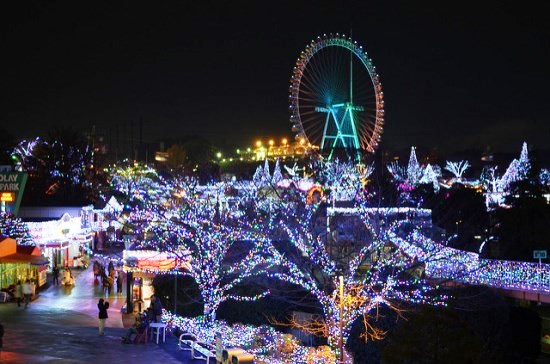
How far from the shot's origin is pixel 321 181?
33.7 m

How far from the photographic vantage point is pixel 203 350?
1609 cm

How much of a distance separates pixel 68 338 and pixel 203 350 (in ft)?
12.7

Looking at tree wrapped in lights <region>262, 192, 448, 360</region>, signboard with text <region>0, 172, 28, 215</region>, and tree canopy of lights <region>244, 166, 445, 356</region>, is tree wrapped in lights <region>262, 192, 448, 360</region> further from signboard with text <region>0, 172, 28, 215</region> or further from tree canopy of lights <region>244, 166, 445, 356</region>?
signboard with text <region>0, 172, 28, 215</region>

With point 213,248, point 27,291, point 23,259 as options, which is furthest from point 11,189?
point 213,248

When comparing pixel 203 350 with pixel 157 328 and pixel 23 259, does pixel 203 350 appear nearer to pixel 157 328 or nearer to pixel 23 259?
pixel 157 328

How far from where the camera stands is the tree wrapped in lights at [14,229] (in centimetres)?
2766

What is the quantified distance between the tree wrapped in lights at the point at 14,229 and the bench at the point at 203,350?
12.9 metres

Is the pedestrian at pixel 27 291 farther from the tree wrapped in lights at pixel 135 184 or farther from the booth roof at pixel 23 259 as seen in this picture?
the tree wrapped in lights at pixel 135 184

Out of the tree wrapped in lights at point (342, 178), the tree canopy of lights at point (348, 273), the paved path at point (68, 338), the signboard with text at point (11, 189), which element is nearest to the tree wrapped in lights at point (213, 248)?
the tree canopy of lights at point (348, 273)

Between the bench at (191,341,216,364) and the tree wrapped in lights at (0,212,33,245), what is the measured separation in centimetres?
1295

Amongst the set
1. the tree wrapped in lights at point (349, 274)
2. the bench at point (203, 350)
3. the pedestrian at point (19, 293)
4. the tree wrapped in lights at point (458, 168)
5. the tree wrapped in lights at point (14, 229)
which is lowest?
the bench at point (203, 350)

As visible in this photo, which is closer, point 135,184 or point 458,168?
point 135,184

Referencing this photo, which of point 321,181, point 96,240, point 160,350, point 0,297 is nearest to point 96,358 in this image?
point 160,350

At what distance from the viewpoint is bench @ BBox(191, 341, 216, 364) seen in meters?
15.7
